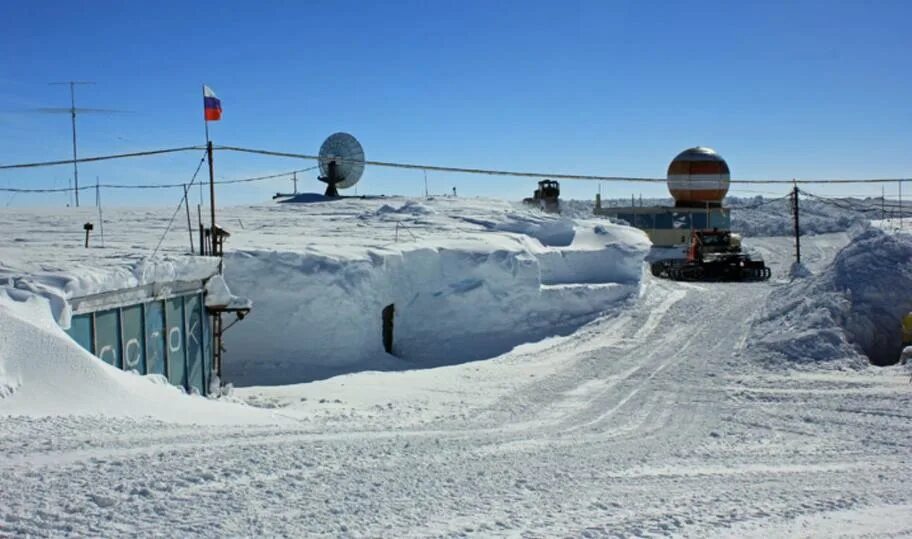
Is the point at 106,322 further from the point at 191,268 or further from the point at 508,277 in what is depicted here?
the point at 508,277

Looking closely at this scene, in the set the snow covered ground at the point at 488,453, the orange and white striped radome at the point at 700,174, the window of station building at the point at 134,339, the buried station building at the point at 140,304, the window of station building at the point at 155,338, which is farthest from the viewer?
the orange and white striped radome at the point at 700,174

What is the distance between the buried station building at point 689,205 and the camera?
40531 mm

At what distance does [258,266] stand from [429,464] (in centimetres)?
1048

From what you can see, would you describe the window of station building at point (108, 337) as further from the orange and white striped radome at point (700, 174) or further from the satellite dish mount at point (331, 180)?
the orange and white striped radome at point (700, 174)

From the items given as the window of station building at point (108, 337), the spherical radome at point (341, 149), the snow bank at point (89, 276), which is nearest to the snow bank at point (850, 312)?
the snow bank at point (89, 276)

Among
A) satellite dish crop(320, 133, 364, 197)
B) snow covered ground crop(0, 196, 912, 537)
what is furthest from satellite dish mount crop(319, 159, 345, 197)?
snow covered ground crop(0, 196, 912, 537)

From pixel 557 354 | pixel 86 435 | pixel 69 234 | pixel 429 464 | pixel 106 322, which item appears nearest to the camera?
pixel 86 435

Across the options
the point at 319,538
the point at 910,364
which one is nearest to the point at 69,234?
the point at 319,538

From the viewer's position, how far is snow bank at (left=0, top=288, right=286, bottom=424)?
7.75 meters

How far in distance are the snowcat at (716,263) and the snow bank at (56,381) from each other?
80.7ft

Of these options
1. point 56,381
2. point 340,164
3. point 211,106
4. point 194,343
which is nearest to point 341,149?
point 340,164

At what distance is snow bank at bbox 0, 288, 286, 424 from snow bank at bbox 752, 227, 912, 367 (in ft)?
38.4

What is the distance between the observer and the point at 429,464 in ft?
23.9

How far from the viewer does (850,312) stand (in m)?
17.4
